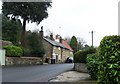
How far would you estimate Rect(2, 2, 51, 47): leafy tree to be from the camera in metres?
39.5

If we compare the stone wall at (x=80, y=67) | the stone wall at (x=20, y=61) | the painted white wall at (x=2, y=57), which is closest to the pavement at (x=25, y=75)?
the stone wall at (x=80, y=67)

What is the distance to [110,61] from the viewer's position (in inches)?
244

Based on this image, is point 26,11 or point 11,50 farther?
point 26,11

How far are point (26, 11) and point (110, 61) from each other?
1355 inches

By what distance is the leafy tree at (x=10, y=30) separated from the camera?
37344 mm

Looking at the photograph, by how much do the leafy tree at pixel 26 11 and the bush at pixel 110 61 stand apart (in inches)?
1329

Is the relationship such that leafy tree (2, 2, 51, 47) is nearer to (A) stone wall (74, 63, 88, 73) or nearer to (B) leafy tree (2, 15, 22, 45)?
(B) leafy tree (2, 15, 22, 45)

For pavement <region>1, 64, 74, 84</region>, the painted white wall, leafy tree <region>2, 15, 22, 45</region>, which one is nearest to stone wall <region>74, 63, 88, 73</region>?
pavement <region>1, 64, 74, 84</region>

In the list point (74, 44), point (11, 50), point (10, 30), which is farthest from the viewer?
point (74, 44)

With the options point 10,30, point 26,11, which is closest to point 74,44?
point 26,11

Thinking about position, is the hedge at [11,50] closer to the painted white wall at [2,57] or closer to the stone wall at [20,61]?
the stone wall at [20,61]

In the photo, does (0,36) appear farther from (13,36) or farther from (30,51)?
(30,51)

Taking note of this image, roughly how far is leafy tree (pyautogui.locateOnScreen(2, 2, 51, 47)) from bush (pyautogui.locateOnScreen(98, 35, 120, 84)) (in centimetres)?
3375

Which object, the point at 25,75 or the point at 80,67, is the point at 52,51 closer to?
the point at 80,67
